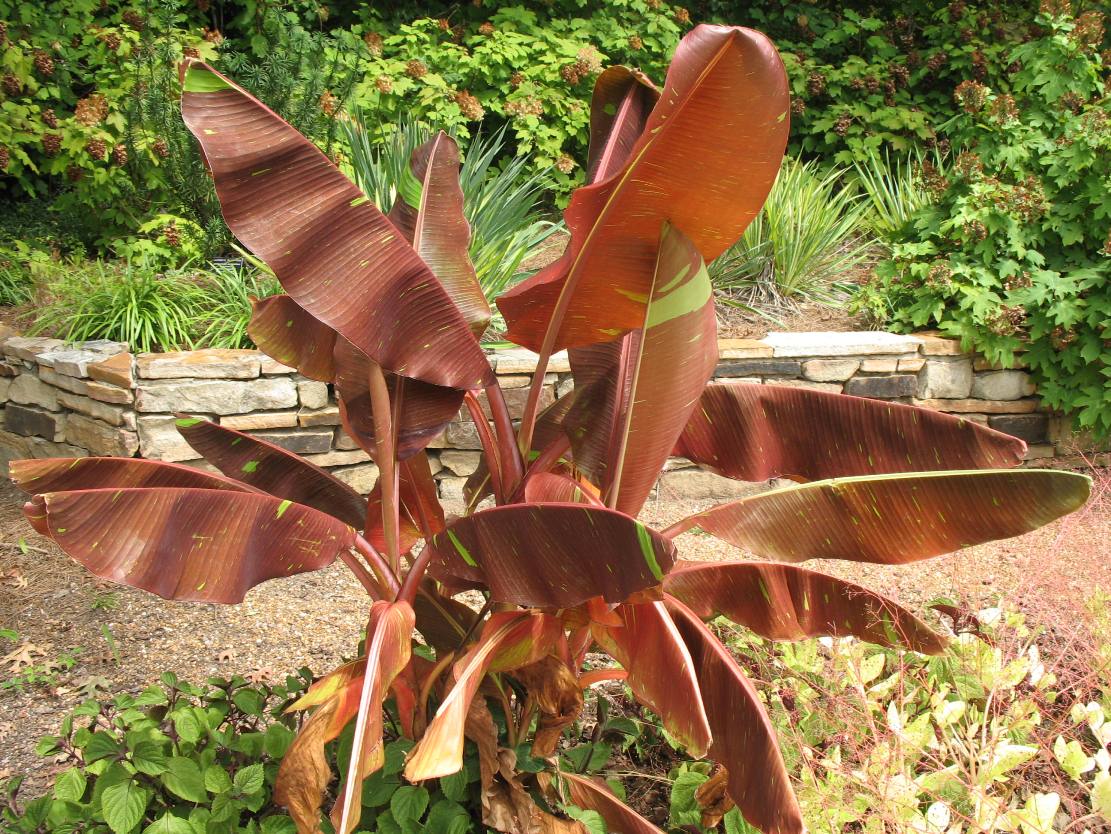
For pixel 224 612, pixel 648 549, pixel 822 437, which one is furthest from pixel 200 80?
pixel 224 612

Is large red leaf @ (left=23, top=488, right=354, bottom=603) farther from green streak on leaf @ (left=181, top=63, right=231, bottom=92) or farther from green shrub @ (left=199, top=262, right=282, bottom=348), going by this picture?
green shrub @ (left=199, top=262, right=282, bottom=348)

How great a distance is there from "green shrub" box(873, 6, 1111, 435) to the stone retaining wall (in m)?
0.22

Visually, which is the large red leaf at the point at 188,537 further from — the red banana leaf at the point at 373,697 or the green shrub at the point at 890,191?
the green shrub at the point at 890,191

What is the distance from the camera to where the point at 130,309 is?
4527 millimetres

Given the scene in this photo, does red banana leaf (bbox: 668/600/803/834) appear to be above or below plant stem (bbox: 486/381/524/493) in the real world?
below

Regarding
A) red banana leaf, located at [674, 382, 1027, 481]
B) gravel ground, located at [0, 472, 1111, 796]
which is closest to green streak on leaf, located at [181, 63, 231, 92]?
red banana leaf, located at [674, 382, 1027, 481]

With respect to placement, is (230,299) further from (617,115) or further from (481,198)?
(617,115)

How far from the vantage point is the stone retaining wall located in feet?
13.9

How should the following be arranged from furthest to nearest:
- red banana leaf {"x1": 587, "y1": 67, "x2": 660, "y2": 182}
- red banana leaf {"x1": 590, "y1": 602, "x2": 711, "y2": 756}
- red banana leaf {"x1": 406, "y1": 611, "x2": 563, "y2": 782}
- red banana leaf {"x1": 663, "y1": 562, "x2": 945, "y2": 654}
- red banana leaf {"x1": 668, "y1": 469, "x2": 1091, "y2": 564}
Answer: red banana leaf {"x1": 587, "y1": 67, "x2": 660, "y2": 182} → red banana leaf {"x1": 663, "y1": 562, "x2": 945, "y2": 654} → red banana leaf {"x1": 668, "y1": 469, "x2": 1091, "y2": 564} → red banana leaf {"x1": 590, "y1": 602, "x2": 711, "y2": 756} → red banana leaf {"x1": 406, "y1": 611, "x2": 563, "y2": 782}

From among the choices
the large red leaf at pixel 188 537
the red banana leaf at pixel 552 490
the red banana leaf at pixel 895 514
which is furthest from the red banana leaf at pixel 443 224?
the red banana leaf at pixel 895 514

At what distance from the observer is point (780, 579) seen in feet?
6.38

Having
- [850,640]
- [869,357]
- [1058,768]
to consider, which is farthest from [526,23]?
[1058,768]

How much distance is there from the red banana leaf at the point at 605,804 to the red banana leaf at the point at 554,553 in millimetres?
683

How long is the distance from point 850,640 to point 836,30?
623 cm
